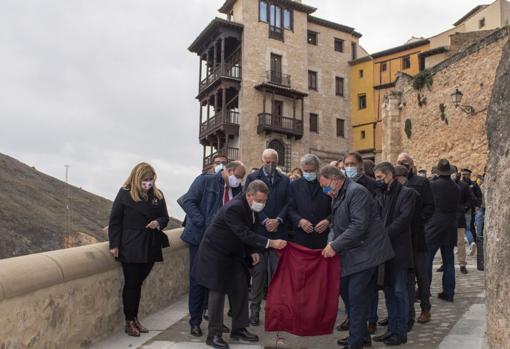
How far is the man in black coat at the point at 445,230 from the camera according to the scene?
6016 mm

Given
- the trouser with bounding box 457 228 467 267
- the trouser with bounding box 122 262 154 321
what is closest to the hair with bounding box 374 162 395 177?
the trouser with bounding box 122 262 154 321

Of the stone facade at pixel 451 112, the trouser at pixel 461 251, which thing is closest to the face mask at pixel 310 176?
the trouser at pixel 461 251

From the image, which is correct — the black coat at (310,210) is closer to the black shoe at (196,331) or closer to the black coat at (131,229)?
the black shoe at (196,331)

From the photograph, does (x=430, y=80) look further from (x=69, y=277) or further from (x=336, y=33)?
(x=69, y=277)

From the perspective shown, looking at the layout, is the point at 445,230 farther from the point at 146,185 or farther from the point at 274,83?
the point at 274,83

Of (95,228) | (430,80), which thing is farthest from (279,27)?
(95,228)

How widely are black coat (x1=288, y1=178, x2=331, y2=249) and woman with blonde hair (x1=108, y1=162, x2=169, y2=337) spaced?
152 centimetres

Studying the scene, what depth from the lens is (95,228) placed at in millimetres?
18891

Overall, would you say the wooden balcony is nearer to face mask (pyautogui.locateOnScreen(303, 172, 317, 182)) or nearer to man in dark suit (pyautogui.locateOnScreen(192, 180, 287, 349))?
face mask (pyautogui.locateOnScreen(303, 172, 317, 182))

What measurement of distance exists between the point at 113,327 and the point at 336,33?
110 ft

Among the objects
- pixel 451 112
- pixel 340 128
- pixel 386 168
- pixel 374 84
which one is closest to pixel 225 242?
pixel 386 168

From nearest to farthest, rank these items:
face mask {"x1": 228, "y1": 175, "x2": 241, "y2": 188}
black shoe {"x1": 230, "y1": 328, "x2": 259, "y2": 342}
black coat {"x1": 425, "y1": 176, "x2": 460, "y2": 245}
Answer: black shoe {"x1": 230, "y1": 328, "x2": 259, "y2": 342}
face mask {"x1": 228, "y1": 175, "x2": 241, "y2": 188}
black coat {"x1": 425, "y1": 176, "x2": 460, "y2": 245}

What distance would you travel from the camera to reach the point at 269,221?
5.09 meters

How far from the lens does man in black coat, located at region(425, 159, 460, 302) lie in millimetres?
6016
